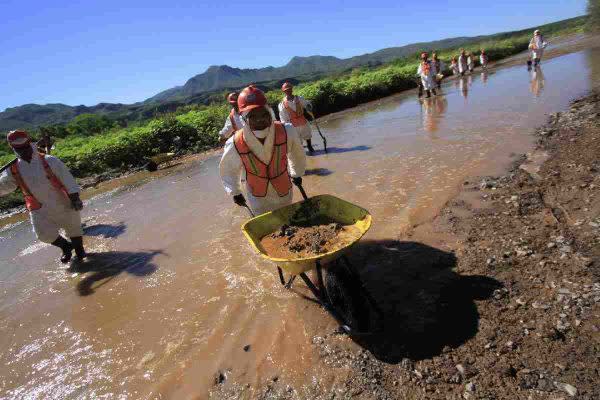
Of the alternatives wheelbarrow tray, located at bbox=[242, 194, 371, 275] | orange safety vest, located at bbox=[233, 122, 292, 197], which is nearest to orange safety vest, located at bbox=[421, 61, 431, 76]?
orange safety vest, located at bbox=[233, 122, 292, 197]

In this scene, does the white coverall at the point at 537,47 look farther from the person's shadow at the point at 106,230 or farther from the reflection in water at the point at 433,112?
the person's shadow at the point at 106,230

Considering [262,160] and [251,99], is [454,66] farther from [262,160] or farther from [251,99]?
[251,99]

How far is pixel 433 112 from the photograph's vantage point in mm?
13719

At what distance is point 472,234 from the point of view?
433 centimetres

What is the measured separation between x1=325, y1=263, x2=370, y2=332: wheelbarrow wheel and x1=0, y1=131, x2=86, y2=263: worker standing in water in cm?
441

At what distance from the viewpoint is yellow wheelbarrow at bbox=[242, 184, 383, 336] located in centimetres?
306

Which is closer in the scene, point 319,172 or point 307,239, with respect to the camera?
point 307,239

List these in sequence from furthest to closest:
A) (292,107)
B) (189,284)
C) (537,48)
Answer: (537,48) < (292,107) < (189,284)

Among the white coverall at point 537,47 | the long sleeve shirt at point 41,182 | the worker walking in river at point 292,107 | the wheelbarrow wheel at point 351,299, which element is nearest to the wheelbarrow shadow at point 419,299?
the wheelbarrow wheel at point 351,299

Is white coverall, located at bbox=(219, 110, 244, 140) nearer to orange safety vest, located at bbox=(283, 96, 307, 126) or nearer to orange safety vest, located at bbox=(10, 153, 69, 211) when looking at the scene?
orange safety vest, located at bbox=(283, 96, 307, 126)

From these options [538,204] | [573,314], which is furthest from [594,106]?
[573,314]

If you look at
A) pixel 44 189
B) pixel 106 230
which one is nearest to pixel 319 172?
pixel 106 230

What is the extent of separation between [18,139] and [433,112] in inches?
478

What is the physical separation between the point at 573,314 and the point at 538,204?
6.97ft
